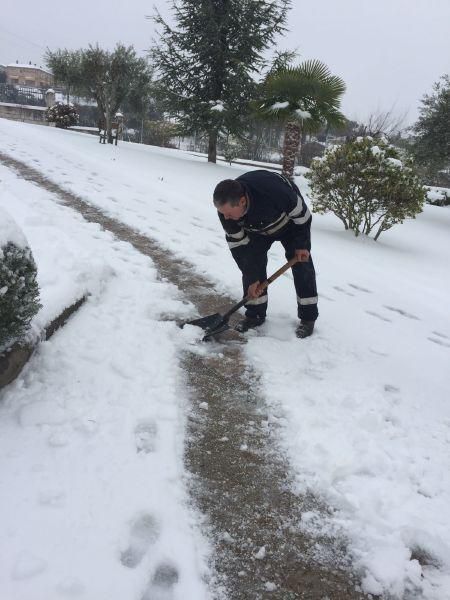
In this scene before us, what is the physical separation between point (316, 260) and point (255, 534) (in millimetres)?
4649

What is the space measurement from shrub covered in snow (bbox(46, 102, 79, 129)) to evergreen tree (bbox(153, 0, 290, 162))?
13.4m

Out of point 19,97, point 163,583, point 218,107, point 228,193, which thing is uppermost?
point 218,107

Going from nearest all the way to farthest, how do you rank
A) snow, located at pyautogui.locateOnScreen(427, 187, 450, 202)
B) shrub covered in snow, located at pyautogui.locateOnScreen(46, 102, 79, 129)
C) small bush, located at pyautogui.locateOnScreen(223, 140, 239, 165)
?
snow, located at pyautogui.locateOnScreen(427, 187, 450, 202) < small bush, located at pyautogui.locateOnScreen(223, 140, 239, 165) < shrub covered in snow, located at pyautogui.locateOnScreen(46, 102, 79, 129)

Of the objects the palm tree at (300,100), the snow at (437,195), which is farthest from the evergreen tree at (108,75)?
the snow at (437,195)

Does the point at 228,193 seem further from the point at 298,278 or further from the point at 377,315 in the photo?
the point at 377,315

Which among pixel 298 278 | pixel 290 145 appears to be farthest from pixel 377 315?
pixel 290 145

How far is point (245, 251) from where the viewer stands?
3.31m

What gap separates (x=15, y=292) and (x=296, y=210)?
202 centimetres

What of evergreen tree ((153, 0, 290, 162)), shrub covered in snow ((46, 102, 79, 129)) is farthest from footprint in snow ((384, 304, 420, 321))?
shrub covered in snow ((46, 102, 79, 129))

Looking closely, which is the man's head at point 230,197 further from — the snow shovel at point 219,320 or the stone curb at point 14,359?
the stone curb at point 14,359

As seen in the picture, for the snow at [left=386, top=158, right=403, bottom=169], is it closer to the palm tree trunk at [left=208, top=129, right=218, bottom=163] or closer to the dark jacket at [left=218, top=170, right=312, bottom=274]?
the dark jacket at [left=218, top=170, right=312, bottom=274]

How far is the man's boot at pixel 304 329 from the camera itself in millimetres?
3441

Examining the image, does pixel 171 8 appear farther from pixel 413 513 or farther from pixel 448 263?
pixel 413 513

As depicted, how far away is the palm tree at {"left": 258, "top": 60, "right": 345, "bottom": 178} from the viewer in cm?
1025
